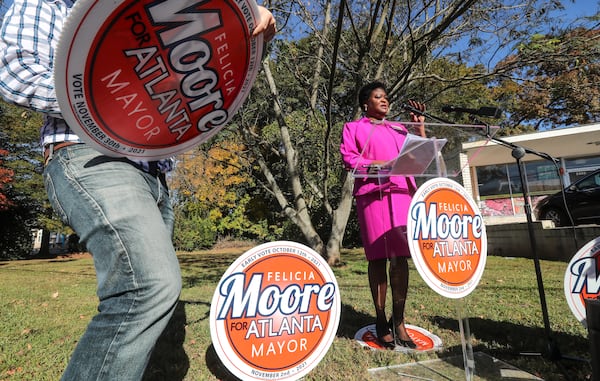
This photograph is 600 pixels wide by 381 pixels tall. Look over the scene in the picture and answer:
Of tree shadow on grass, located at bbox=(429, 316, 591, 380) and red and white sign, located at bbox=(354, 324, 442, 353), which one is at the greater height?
red and white sign, located at bbox=(354, 324, 442, 353)

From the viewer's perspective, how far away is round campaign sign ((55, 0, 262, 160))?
0.98 m

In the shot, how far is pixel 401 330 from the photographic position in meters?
2.66

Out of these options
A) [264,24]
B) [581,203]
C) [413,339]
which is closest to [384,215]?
[413,339]

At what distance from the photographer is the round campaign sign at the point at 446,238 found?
2027 millimetres

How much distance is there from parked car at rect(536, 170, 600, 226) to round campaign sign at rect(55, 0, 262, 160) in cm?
1097

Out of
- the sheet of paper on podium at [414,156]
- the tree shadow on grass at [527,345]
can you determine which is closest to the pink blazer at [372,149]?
the sheet of paper on podium at [414,156]

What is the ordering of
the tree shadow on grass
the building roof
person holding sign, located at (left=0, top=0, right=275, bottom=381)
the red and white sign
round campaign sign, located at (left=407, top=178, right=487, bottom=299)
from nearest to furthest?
person holding sign, located at (left=0, top=0, right=275, bottom=381), round campaign sign, located at (left=407, top=178, right=487, bottom=299), the tree shadow on grass, the red and white sign, the building roof

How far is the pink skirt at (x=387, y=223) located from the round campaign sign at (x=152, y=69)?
1.58 metres

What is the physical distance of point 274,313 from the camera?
184cm

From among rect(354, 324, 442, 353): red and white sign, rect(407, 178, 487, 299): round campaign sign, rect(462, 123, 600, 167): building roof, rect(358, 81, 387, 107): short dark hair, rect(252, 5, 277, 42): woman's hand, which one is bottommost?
rect(354, 324, 442, 353): red and white sign

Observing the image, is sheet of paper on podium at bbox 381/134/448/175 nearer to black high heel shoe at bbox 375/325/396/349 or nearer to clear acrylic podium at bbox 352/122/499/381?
clear acrylic podium at bbox 352/122/499/381

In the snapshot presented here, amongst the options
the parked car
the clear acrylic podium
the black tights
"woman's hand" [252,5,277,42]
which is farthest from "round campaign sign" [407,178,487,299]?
the parked car

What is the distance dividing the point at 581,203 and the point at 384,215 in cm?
1024

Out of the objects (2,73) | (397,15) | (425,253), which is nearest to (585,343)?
(425,253)
